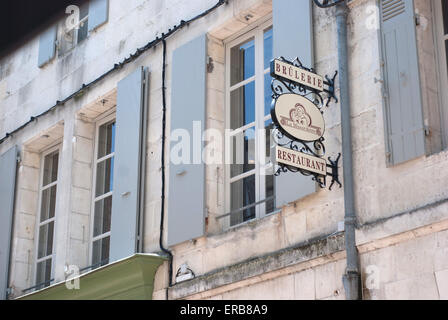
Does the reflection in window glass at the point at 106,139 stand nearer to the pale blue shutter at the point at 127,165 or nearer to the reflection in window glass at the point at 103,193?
the reflection in window glass at the point at 103,193

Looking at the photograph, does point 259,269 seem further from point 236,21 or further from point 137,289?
point 236,21

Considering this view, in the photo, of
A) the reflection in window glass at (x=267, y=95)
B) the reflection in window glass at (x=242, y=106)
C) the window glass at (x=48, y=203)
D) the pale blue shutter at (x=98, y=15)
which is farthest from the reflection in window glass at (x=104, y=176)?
the reflection in window glass at (x=267, y=95)

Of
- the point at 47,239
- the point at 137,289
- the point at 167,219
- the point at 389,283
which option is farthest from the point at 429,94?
the point at 47,239

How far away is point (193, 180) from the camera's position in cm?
616

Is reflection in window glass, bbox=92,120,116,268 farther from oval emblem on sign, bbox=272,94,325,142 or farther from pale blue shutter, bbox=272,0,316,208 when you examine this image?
oval emblem on sign, bbox=272,94,325,142

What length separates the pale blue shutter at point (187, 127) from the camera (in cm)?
606

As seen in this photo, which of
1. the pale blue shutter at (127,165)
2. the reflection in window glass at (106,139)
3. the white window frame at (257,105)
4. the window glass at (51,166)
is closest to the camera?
the white window frame at (257,105)

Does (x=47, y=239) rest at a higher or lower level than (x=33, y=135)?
lower

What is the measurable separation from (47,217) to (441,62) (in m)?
5.47

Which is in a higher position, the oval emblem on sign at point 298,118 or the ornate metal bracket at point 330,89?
the ornate metal bracket at point 330,89

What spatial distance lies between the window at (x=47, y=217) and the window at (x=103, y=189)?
682 mm

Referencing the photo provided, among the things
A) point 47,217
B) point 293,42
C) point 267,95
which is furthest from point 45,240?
point 293,42

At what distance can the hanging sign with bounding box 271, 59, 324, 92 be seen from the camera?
4672mm

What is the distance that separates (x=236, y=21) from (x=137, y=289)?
2.55m
